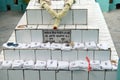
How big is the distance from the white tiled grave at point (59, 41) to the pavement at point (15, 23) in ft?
8.15

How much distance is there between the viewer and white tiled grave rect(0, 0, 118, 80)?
15.7ft

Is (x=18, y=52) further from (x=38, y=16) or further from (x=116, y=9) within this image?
(x=116, y=9)

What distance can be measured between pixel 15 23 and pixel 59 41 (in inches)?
179

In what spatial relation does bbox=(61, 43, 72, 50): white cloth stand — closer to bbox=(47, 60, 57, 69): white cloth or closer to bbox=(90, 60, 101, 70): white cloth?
bbox=(47, 60, 57, 69): white cloth

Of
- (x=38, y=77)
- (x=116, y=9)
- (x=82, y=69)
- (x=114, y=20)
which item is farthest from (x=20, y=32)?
(x=116, y=9)

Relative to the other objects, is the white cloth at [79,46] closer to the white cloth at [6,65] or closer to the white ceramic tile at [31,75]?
the white ceramic tile at [31,75]

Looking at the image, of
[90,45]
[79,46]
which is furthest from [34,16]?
[90,45]

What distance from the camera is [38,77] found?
15.9 feet

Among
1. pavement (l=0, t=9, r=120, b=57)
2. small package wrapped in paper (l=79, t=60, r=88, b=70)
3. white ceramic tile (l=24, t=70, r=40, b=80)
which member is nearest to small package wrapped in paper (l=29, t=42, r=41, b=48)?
white ceramic tile (l=24, t=70, r=40, b=80)

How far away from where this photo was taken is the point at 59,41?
5402mm

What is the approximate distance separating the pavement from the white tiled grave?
248cm

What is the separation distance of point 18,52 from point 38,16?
31.9 inches

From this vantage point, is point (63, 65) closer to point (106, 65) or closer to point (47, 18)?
point (106, 65)

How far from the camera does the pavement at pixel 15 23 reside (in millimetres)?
8579
